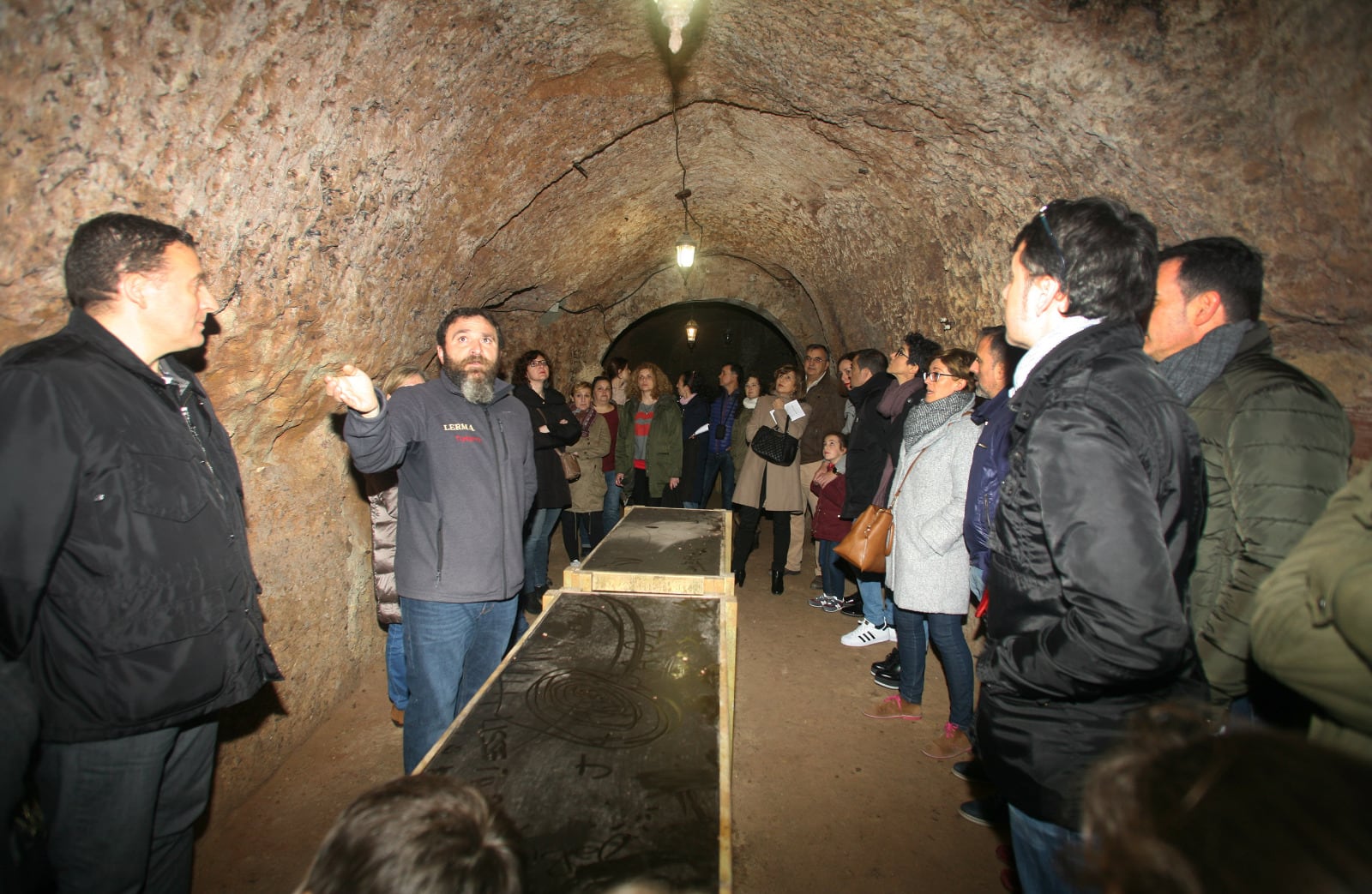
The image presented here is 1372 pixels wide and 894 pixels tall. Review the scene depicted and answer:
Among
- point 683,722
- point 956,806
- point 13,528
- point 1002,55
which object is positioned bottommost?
point 956,806

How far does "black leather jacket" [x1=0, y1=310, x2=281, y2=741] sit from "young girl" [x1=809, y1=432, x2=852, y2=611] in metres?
4.25

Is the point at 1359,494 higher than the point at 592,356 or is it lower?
lower

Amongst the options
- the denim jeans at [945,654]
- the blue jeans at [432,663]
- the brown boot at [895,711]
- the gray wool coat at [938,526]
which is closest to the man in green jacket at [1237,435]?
the gray wool coat at [938,526]

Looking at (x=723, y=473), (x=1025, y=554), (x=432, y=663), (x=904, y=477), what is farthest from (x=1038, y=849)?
(x=723, y=473)

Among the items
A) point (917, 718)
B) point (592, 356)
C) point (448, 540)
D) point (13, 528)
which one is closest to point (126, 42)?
point (13, 528)

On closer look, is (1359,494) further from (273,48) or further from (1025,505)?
(273,48)

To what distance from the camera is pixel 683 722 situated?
182 cm

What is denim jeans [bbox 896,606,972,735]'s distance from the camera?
311 cm

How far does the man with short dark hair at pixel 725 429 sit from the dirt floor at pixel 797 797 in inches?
117

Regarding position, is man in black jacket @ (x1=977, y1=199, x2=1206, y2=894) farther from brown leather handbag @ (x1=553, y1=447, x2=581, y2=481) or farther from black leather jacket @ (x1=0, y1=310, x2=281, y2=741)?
brown leather handbag @ (x1=553, y1=447, x2=581, y2=481)

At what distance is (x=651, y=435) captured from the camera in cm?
665

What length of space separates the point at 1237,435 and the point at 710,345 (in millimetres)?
16830

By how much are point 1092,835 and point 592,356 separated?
853cm

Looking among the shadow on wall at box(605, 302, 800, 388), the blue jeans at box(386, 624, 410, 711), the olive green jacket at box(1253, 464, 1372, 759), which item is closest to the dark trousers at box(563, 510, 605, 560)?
the blue jeans at box(386, 624, 410, 711)
